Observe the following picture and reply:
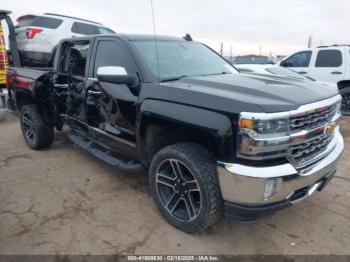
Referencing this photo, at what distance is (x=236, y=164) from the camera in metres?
2.32

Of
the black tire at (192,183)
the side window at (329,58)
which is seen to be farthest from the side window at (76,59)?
the side window at (329,58)

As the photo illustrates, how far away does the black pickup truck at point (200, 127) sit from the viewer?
2.29 meters

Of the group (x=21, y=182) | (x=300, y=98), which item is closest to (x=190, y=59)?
(x=300, y=98)

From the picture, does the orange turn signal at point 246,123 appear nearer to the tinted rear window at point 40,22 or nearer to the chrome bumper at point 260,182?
the chrome bumper at point 260,182

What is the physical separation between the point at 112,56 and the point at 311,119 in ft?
7.57

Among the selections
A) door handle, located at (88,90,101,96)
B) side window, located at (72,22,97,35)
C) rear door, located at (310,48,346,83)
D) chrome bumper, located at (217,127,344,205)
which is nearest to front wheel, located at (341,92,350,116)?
rear door, located at (310,48,346,83)

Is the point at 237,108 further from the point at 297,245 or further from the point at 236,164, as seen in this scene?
the point at 297,245

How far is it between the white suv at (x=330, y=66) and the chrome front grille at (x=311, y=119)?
6114 millimetres

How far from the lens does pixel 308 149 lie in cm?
257

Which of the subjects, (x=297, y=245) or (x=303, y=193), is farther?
(x=297, y=245)

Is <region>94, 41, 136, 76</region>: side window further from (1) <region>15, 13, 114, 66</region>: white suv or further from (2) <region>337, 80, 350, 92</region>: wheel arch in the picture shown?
(2) <region>337, 80, 350, 92</region>: wheel arch

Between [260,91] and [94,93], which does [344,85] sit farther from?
[94,93]

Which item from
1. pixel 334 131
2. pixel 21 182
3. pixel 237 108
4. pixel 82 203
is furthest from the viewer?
pixel 21 182

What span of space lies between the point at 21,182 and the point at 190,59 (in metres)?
2.75
